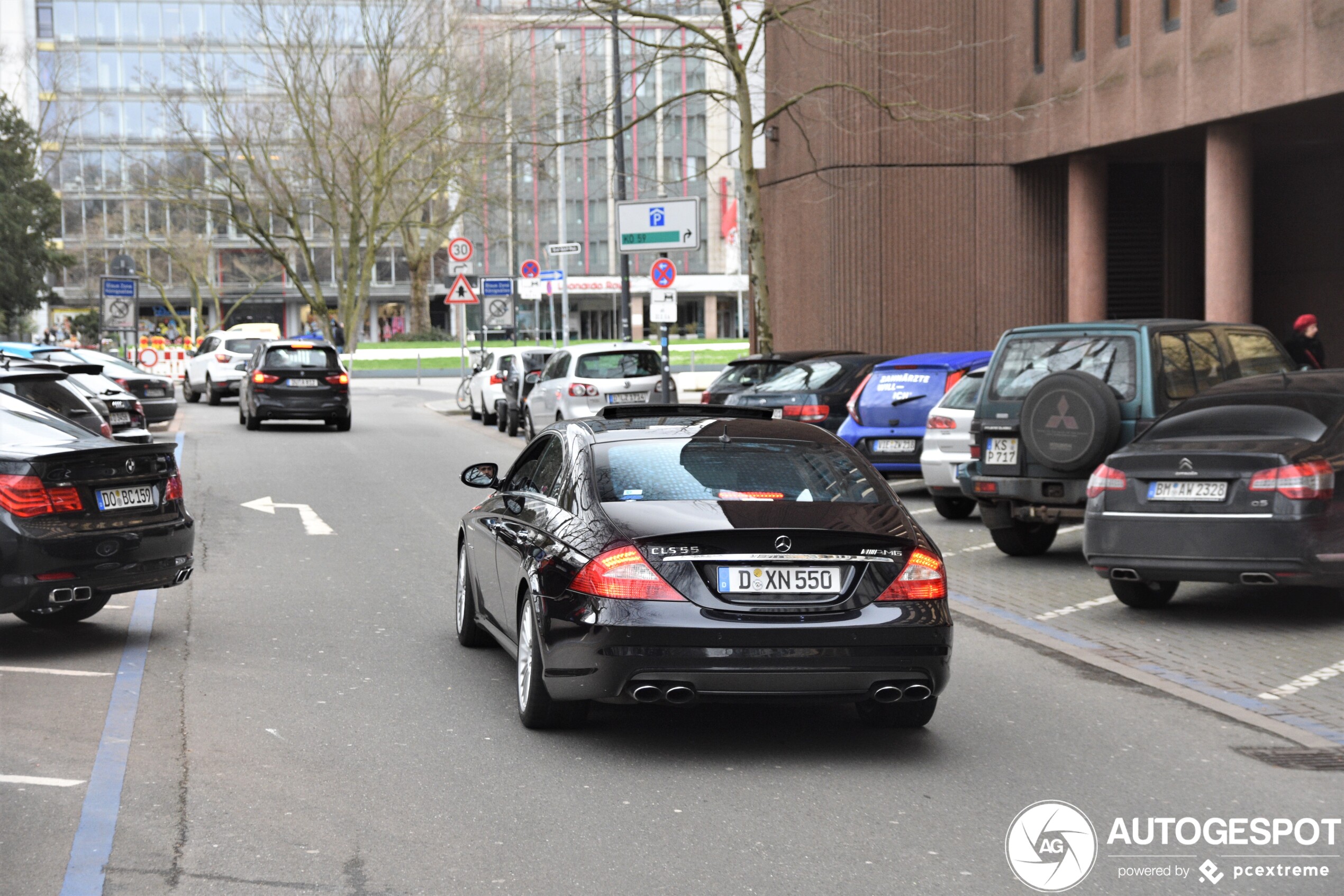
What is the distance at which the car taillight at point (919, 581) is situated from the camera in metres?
6.42

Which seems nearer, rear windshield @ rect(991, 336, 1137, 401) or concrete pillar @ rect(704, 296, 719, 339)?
rear windshield @ rect(991, 336, 1137, 401)

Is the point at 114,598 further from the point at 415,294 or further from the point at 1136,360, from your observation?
the point at 415,294

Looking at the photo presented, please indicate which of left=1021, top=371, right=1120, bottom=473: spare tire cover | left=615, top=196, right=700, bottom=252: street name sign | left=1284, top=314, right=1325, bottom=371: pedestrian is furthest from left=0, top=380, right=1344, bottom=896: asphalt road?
left=615, top=196, right=700, bottom=252: street name sign

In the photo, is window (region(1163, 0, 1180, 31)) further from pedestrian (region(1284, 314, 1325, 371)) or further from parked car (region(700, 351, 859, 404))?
parked car (region(700, 351, 859, 404))

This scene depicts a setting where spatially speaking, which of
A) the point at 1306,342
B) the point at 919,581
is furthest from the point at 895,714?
the point at 1306,342

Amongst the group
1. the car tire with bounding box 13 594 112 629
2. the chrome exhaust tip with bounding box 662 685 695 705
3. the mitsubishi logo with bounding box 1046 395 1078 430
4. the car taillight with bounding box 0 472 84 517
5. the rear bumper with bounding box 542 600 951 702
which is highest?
the mitsubishi logo with bounding box 1046 395 1078 430

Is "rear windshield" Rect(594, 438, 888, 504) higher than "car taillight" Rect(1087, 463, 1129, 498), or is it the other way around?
"rear windshield" Rect(594, 438, 888, 504)

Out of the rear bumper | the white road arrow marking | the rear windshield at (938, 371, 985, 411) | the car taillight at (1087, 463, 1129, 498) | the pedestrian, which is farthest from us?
the pedestrian

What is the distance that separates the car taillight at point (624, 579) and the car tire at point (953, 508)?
31.9 feet

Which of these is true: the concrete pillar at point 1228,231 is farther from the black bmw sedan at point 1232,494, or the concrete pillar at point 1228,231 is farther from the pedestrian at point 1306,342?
the black bmw sedan at point 1232,494

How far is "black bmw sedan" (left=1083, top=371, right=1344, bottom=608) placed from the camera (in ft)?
30.3

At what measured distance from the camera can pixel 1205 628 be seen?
31.9 ft

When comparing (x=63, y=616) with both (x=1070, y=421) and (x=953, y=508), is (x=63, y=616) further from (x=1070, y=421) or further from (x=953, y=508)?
(x=953, y=508)

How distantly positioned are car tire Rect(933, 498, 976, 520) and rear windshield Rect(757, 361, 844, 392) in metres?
3.26
